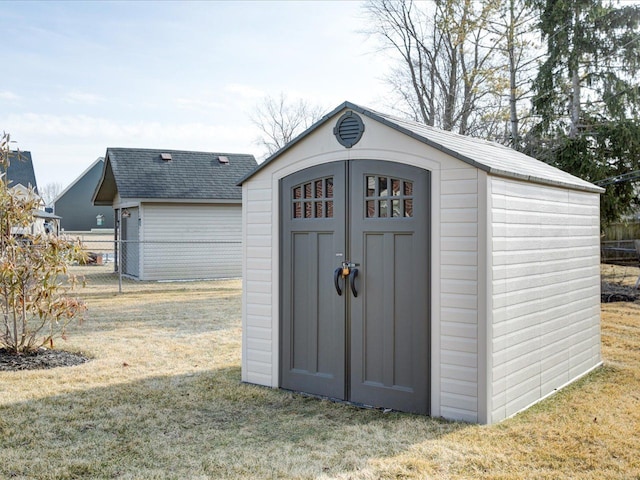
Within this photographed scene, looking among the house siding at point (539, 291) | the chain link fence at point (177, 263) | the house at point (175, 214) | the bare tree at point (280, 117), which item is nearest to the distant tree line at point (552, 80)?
the house at point (175, 214)

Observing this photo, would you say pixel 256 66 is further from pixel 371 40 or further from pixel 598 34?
pixel 598 34

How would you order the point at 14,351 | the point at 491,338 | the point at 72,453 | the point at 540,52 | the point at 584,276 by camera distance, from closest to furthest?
1. the point at 72,453
2. the point at 491,338
3. the point at 584,276
4. the point at 14,351
5. the point at 540,52

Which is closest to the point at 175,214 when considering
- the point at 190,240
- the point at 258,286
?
the point at 190,240

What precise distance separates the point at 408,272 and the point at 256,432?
1586mm

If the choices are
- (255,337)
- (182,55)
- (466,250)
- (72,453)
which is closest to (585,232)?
(466,250)

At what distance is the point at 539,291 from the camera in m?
5.13

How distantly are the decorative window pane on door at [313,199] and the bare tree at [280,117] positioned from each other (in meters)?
29.3

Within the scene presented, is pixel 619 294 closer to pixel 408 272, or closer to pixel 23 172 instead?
pixel 408 272

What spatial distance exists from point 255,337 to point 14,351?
116 inches

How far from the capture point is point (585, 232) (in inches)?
244

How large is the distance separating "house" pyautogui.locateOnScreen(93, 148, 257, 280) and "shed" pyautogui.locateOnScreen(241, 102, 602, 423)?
435 inches

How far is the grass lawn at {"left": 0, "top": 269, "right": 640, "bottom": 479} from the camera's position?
3621 millimetres

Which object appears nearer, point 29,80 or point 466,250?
point 466,250

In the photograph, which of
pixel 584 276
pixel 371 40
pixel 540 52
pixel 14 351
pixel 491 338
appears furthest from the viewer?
pixel 371 40
